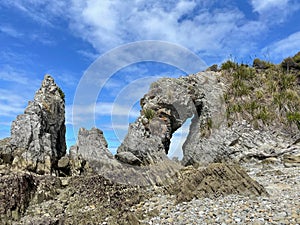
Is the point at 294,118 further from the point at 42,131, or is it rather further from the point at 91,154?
the point at 42,131

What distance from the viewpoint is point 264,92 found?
21.9 m

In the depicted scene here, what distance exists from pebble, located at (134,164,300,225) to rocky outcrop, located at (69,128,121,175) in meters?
6.87

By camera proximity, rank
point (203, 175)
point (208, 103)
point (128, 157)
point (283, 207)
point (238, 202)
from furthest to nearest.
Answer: point (208, 103), point (128, 157), point (203, 175), point (238, 202), point (283, 207)

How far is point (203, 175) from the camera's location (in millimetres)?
12133

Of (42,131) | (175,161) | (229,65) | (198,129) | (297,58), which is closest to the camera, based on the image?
(42,131)

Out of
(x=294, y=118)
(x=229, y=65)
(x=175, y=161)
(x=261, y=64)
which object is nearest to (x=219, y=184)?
(x=175, y=161)

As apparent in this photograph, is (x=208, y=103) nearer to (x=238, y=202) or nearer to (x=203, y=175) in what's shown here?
(x=203, y=175)

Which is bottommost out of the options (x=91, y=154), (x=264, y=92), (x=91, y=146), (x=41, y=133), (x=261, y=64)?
(x=91, y=154)

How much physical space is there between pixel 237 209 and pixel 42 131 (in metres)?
15.3

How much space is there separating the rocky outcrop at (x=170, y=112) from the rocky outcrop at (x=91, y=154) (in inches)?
59.0

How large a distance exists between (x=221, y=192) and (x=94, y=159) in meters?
10.6

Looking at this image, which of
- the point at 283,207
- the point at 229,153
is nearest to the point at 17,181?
the point at 283,207

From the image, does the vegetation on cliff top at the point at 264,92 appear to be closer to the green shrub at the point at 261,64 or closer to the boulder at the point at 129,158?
the green shrub at the point at 261,64

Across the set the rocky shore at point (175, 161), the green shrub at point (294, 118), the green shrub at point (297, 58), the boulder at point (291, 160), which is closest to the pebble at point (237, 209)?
the rocky shore at point (175, 161)
